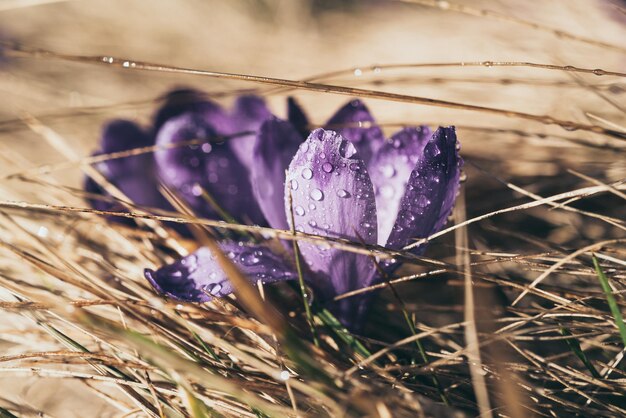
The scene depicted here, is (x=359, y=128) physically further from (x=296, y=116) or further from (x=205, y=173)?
(x=205, y=173)

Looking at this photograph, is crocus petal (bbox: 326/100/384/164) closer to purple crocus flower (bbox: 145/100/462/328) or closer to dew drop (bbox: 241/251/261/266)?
purple crocus flower (bbox: 145/100/462/328)

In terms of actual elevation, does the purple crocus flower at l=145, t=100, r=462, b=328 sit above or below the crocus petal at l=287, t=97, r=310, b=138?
below

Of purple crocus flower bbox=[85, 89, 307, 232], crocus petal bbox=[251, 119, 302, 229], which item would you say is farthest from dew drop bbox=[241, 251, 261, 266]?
purple crocus flower bbox=[85, 89, 307, 232]

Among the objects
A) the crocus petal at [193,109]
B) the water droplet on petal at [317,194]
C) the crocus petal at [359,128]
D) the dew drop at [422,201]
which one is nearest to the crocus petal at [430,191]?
the dew drop at [422,201]

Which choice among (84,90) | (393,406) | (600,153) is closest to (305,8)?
(84,90)

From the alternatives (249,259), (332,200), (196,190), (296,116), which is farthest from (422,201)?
(196,190)

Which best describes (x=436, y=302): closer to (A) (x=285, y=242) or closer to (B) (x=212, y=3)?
(A) (x=285, y=242)
